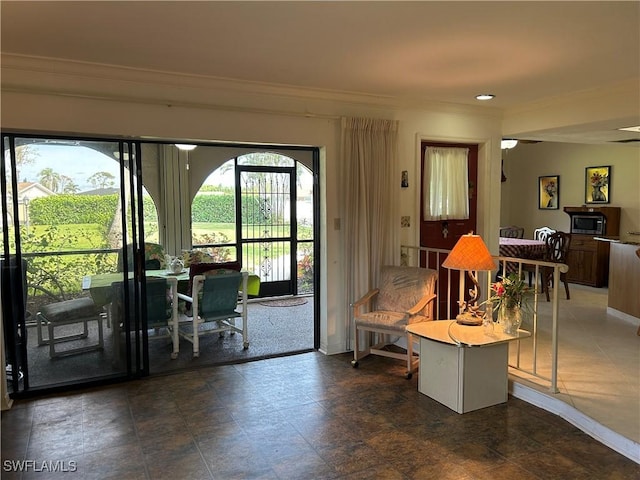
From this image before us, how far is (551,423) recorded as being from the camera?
3.14 meters

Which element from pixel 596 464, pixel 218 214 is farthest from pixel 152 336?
pixel 596 464

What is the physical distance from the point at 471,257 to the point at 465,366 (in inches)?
31.8

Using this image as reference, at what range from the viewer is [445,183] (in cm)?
514

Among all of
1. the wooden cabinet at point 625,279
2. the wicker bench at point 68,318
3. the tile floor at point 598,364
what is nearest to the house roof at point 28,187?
the wicker bench at point 68,318

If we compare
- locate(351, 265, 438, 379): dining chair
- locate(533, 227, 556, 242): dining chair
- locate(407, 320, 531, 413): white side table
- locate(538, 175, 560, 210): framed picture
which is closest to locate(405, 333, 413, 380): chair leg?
locate(351, 265, 438, 379): dining chair

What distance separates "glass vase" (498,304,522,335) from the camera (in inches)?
135

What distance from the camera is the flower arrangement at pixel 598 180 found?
26.1 ft

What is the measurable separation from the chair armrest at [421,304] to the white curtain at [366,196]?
22.8 inches

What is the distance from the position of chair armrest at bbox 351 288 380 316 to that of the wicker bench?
216 centimetres

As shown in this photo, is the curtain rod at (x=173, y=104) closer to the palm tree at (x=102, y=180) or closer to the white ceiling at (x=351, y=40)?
the white ceiling at (x=351, y=40)

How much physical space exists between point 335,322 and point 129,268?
1938 millimetres

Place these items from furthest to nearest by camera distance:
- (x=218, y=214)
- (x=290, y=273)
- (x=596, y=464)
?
(x=290, y=273) → (x=218, y=214) → (x=596, y=464)

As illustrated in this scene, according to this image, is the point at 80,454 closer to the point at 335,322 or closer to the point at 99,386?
the point at 99,386

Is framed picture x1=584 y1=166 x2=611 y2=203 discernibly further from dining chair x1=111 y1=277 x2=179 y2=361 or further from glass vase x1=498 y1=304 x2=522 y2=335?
dining chair x1=111 y1=277 x2=179 y2=361
